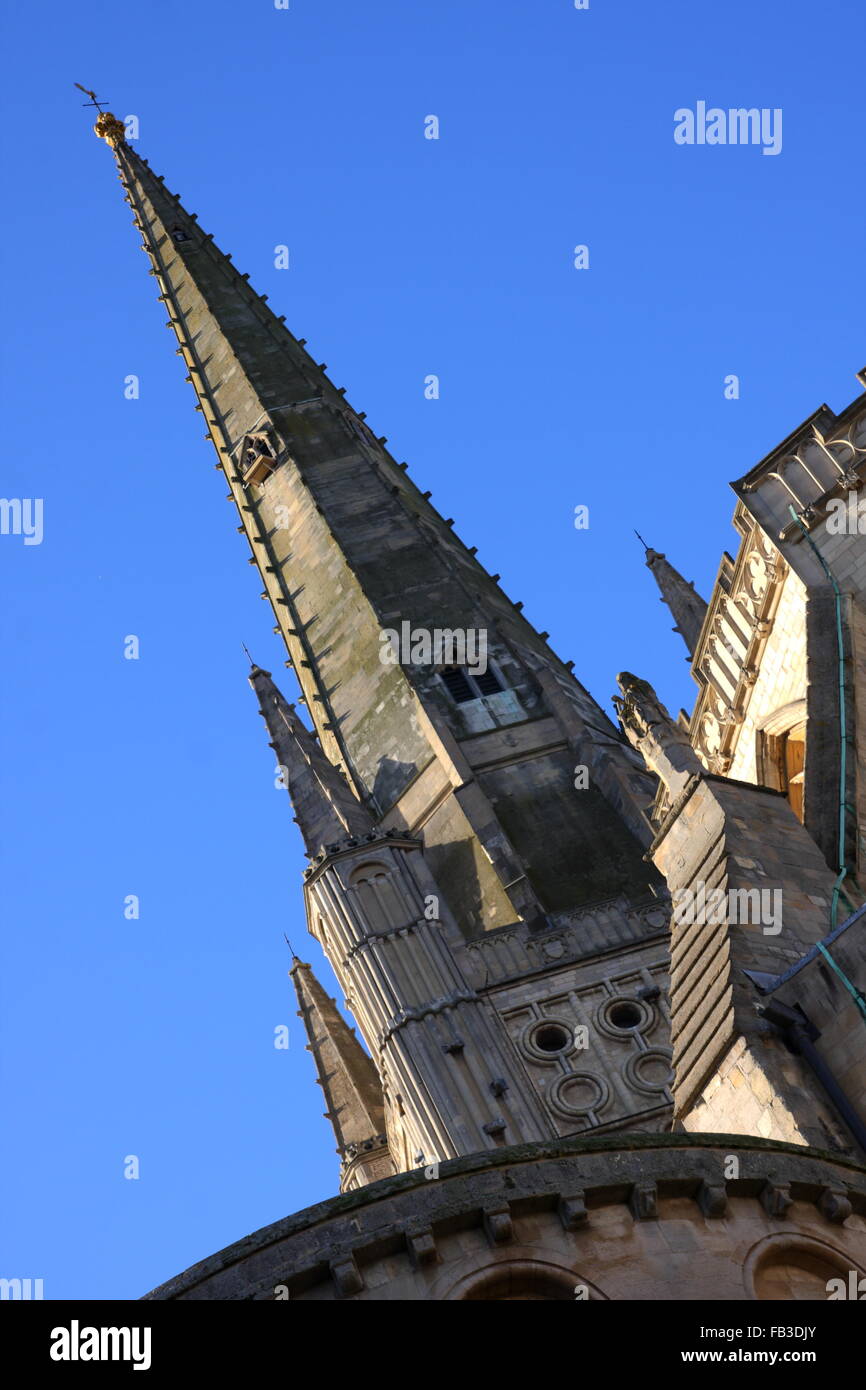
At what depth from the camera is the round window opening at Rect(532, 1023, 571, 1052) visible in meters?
32.6

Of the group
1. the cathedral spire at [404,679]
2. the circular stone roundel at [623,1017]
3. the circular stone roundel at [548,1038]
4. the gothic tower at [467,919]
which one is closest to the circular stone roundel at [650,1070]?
the gothic tower at [467,919]

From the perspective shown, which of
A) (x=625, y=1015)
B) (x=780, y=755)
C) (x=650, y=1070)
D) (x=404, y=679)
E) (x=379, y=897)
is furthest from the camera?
(x=404, y=679)

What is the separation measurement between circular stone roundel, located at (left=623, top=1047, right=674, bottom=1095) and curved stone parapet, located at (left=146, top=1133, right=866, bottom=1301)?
1538 centimetres

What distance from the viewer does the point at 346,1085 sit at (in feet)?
134

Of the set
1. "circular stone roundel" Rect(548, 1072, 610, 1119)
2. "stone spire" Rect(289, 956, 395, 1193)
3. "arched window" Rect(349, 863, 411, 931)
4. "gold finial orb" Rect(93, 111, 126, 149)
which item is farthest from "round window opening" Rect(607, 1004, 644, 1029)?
"gold finial orb" Rect(93, 111, 126, 149)

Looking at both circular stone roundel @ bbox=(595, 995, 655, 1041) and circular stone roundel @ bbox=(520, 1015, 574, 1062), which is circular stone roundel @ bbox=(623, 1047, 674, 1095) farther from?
circular stone roundel @ bbox=(520, 1015, 574, 1062)

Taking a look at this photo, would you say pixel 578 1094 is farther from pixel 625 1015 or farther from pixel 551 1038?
pixel 625 1015

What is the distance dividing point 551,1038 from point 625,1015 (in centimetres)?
117

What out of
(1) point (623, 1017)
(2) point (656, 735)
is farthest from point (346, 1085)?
(2) point (656, 735)

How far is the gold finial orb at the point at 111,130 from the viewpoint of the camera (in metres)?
64.9

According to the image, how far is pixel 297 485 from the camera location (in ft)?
152

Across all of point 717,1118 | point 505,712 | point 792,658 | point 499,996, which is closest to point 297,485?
point 505,712

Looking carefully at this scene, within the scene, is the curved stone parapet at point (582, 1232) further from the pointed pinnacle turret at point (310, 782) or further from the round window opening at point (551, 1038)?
the pointed pinnacle turret at point (310, 782)
